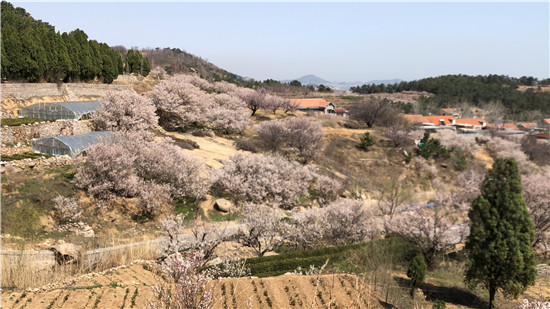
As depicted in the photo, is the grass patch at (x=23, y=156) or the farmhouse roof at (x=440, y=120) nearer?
the grass patch at (x=23, y=156)

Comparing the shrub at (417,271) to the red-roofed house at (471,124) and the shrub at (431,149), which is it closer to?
the shrub at (431,149)

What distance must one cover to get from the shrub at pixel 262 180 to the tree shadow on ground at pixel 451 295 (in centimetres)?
1286

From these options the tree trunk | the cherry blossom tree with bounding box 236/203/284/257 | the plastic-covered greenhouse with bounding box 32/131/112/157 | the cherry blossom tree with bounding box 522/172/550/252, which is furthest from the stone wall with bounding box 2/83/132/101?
the cherry blossom tree with bounding box 522/172/550/252

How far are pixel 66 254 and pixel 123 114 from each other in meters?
18.8

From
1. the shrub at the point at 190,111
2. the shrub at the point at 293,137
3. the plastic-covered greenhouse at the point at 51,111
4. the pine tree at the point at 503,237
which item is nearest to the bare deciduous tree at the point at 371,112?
the shrub at the point at 293,137

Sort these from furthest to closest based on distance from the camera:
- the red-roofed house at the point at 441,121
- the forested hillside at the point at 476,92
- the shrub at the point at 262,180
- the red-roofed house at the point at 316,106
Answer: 1. the forested hillside at the point at 476,92
2. the red-roofed house at the point at 316,106
3. the red-roofed house at the point at 441,121
4. the shrub at the point at 262,180

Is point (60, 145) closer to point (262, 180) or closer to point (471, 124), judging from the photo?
point (262, 180)

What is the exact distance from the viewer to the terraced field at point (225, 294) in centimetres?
984

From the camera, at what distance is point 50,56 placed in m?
36.4

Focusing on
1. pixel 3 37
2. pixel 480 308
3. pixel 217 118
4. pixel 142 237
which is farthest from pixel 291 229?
pixel 3 37

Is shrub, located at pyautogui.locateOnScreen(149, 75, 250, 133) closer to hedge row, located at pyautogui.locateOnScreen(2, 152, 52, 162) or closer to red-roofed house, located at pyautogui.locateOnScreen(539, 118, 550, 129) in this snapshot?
hedge row, located at pyautogui.locateOnScreen(2, 152, 52, 162)

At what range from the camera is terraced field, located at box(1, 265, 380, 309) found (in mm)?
9836

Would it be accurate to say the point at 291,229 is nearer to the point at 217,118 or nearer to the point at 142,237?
the point at 142,237

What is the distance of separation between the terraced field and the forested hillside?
9322 centimetres
